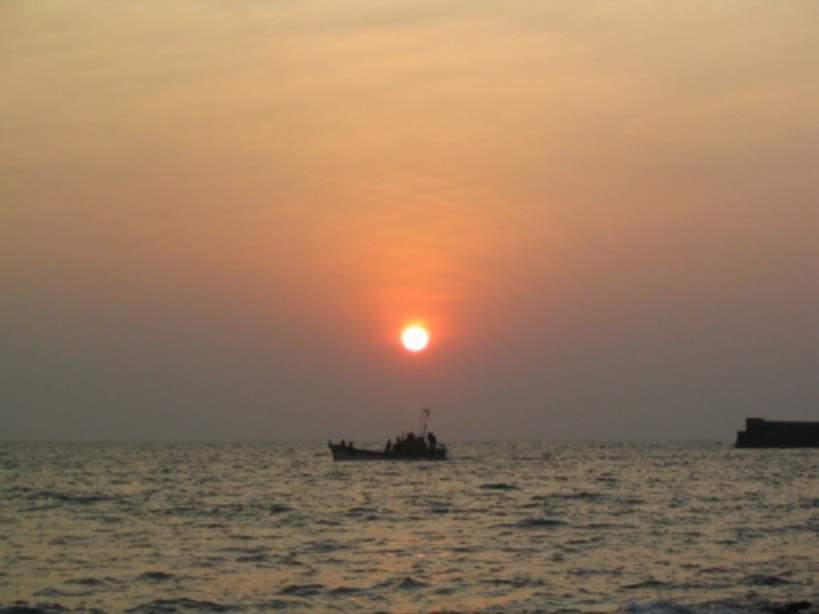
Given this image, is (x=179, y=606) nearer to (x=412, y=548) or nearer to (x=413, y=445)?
(x=412, y=548)

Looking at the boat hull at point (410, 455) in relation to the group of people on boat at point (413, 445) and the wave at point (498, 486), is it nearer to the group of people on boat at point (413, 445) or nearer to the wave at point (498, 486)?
the group of people on boat at point (413, 445)

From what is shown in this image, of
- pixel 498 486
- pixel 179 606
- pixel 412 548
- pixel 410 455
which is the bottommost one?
Result: pixel 179 606

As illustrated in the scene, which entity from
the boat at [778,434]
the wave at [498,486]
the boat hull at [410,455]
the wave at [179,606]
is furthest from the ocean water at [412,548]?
the boat at [778,434]

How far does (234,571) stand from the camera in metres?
36.4

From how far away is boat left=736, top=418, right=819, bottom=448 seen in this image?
564 feet

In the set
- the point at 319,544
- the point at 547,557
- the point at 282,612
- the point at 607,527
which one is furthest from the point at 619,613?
the point at 607,527

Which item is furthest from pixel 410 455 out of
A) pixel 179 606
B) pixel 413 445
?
pixel 179 606

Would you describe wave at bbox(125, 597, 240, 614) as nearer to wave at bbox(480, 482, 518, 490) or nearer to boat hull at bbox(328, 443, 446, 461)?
wave at bbox(480, 482, 518, 490)

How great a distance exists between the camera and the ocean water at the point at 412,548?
31.4m

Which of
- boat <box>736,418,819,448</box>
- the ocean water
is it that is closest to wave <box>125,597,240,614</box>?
the ocean water

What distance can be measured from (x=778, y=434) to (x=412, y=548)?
141 meters

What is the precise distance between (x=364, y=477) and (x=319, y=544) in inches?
1924

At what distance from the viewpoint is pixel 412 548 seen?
138 ft

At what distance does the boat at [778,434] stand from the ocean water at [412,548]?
320 ft
